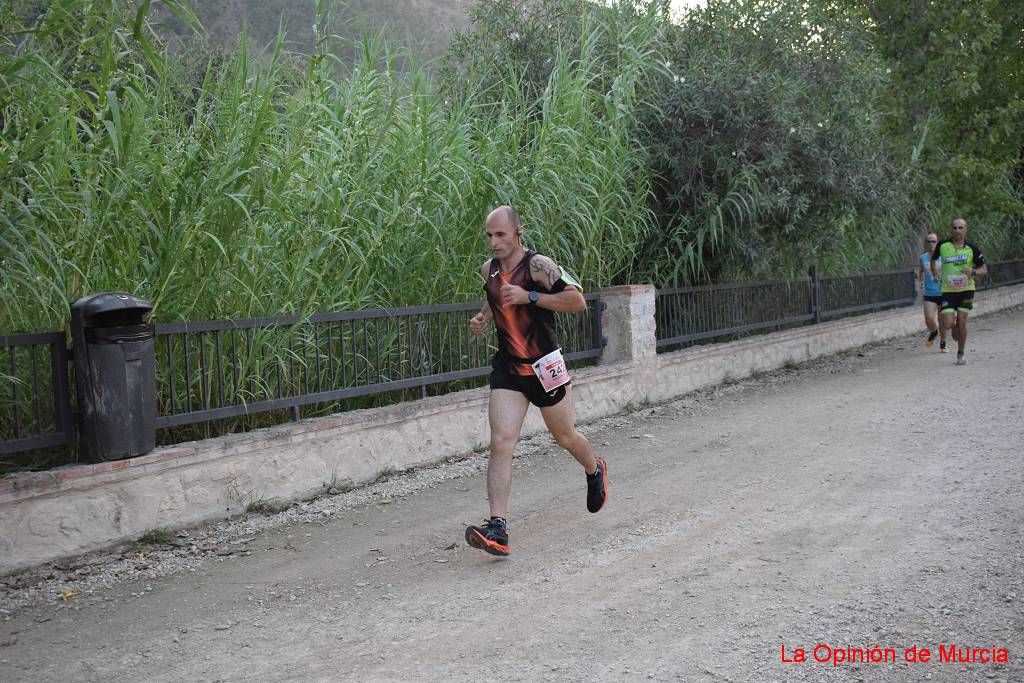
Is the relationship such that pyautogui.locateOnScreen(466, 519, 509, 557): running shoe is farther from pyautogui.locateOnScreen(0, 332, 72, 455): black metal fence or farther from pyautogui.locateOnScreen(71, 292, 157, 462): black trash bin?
pyautogui.locateOnScreen(0, 332, 72, 455): black metal fence

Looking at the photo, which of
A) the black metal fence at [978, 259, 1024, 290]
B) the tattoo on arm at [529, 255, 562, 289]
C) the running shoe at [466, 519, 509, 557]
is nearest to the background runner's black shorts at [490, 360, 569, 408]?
the tattoo on arm at [529, 255, 562, 289]

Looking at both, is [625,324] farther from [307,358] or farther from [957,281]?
[957,281]

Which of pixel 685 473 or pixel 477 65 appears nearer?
pixel 685 473

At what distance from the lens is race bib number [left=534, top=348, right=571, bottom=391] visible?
554 cm

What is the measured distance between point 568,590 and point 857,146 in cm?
1015

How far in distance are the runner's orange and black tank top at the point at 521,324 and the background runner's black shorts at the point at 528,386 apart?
4 centimetres

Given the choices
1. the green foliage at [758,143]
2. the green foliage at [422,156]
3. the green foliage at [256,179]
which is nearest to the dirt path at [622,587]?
the green foliage at [256,179]

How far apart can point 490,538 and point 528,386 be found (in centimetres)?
91

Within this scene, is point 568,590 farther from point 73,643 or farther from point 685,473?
point 685,473

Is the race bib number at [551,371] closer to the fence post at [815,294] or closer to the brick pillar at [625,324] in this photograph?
the brick pillar at [625,324]

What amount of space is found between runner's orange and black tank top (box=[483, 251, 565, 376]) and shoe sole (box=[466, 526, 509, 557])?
0.96 metres

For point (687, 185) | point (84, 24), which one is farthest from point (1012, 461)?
point (84, 24)

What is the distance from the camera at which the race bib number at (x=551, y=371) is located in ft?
18.2

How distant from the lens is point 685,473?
25.0 feet
